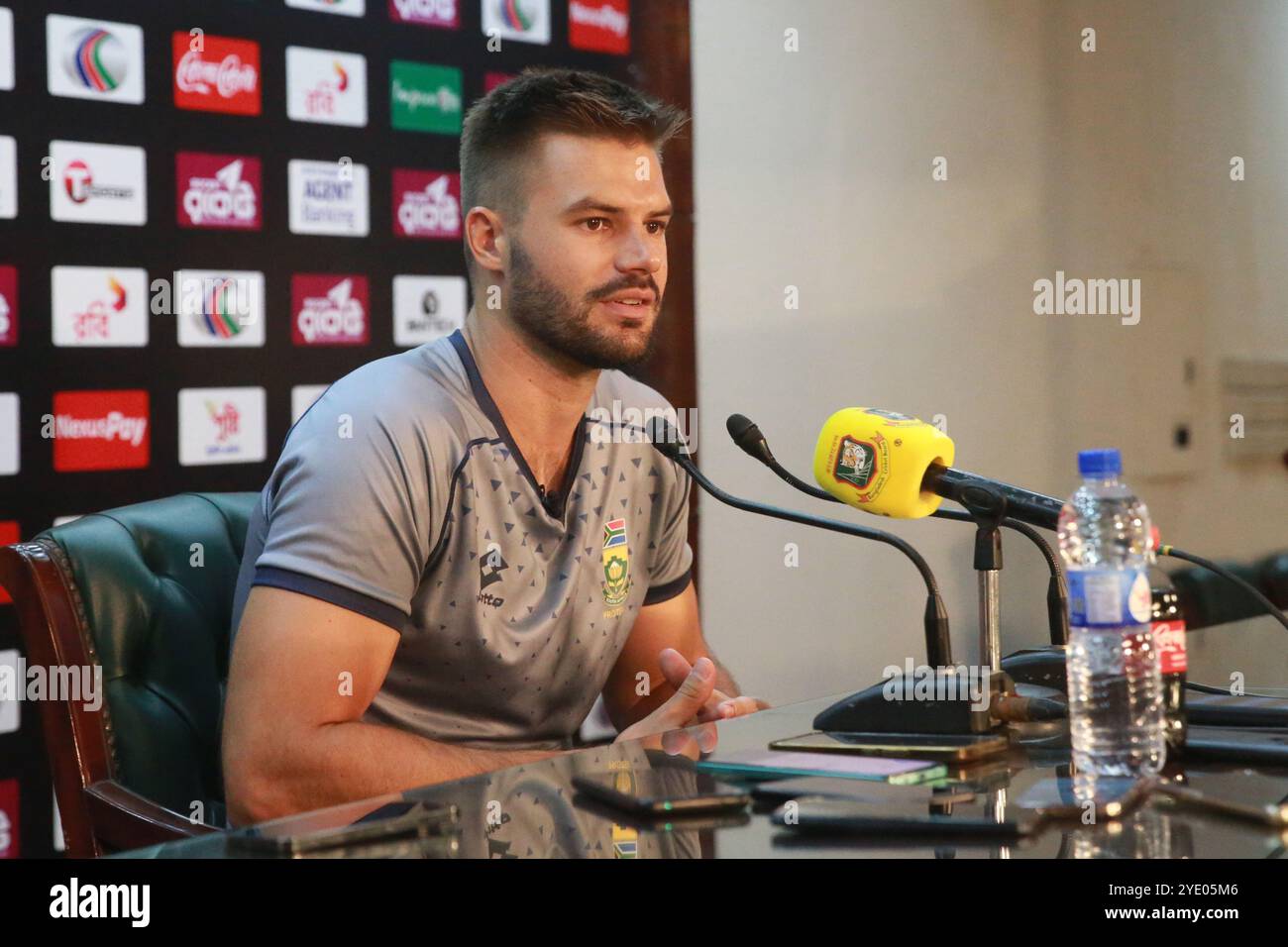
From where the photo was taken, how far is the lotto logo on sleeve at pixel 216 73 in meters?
2.31

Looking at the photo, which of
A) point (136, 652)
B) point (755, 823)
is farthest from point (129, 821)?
point (755, 823)

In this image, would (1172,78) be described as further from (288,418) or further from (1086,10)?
(288,418)

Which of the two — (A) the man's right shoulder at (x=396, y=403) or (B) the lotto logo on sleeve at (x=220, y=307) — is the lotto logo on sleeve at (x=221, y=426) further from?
(A) the man's right shoulder at (x=396, y=403)

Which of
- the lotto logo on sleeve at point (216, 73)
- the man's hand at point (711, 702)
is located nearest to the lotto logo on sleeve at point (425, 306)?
the lotto logo on sleeve at point (216, 73)

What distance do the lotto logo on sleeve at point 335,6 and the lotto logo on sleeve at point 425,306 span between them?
1.56 ft

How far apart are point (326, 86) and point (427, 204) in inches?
10.9

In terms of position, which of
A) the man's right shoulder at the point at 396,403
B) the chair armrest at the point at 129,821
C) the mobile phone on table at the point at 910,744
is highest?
the man's right shoulder at the point at 396,403

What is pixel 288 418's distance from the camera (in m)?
2.46

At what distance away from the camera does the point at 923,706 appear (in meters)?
1.26

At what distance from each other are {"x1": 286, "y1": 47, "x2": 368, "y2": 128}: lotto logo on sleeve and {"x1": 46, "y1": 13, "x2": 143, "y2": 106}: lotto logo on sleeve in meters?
0.27

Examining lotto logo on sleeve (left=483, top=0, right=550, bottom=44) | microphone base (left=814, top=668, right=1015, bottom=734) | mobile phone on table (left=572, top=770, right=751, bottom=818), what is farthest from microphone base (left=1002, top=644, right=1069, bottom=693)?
lotto logo on sleeve (left=483, top=0, right=550, bottom=44)

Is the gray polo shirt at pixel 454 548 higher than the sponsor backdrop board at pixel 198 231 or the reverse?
the reverse

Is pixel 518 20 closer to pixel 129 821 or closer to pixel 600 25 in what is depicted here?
pixel 600 25
